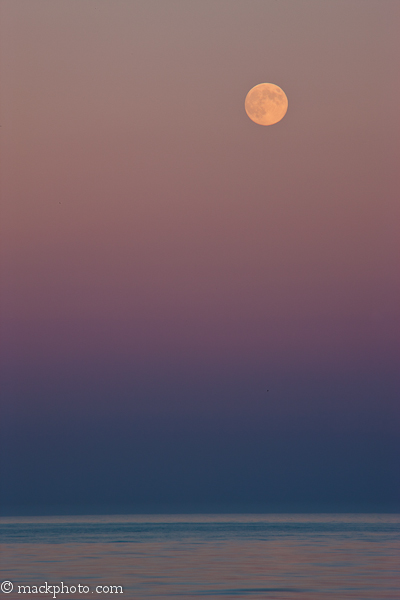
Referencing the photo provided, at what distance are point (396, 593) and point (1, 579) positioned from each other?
13136mm

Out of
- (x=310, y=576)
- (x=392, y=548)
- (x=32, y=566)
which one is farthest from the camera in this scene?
(x=392, y=548)

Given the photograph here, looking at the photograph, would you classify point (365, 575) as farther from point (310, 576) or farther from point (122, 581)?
point (122, 581)

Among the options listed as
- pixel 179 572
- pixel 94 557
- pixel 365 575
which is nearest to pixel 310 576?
pixel 365 575

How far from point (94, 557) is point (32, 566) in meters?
5.98

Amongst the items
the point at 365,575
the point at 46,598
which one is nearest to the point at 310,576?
the point at 365,575

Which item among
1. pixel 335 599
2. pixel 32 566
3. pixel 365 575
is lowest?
pixel 335 599

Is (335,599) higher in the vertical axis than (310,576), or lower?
lower

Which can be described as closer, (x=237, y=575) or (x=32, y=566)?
(x=237, y=575)

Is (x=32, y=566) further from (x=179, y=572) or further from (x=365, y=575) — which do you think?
(x=365, y=575)

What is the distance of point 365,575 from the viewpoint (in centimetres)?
2958

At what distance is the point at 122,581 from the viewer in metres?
27.5

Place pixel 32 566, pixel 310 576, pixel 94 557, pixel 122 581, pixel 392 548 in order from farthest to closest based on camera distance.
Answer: pixel 392 548
pixel 94 557
pixel 32 566
pixel 310 576
pixel 122 581

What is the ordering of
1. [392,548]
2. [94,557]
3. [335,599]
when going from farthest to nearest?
[392,548]
[94,557]
[335,599]
